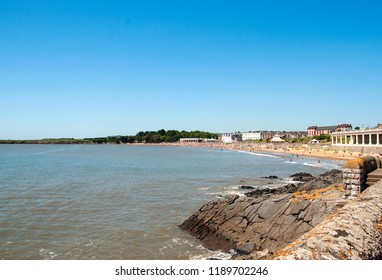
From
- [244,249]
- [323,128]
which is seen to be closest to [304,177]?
[244,249]

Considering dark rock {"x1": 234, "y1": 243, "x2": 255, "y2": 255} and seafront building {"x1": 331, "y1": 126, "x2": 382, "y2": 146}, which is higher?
seafront building {"x1": 331, "y1": 126, "x2": 382, "y2": 146}

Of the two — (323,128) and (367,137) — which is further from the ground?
(323,128)

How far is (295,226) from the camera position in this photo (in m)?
12.2

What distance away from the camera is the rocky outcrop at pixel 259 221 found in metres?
11.8

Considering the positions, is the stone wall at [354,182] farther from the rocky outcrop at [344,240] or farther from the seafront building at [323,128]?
the seafront building at [323,128]

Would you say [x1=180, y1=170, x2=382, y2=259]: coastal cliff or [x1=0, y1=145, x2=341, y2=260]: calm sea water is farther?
[x1=0, y1=145, x2=341, y2=260]: calm sea water

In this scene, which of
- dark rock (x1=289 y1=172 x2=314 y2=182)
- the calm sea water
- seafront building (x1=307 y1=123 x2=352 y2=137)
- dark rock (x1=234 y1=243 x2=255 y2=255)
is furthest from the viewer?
seafront building (x1=307 y1=123 x2=352 y2=137)

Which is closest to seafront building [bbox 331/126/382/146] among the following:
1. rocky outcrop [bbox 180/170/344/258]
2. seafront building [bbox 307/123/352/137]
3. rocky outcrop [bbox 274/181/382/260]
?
rocky outcrop [bbox 180/170/344/258]

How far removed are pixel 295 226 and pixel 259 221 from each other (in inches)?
72.9

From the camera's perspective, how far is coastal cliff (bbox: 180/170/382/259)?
4.32 m

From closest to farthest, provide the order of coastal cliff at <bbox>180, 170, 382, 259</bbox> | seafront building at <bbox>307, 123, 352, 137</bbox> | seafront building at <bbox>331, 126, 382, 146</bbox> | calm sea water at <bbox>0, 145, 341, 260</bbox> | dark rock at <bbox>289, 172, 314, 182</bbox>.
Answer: coastal cliff at <bbox>180, 170, 382, 259</bbox> < calm sea water at <bbox>0, 145, 341, 260</bbox> < dark rock at <bbox>289, 172, 314, 182</bbox> < seafront building at <bbox>331, 126, 382, 146</bbox> < seafront building at <bbox>307, 123, 352, 137</bbox>

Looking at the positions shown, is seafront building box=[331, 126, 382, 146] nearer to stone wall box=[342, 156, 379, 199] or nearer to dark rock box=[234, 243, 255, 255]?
stone wall box=[342, 156, 379, 199]

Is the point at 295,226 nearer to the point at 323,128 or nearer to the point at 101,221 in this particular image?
the point at 101,221
